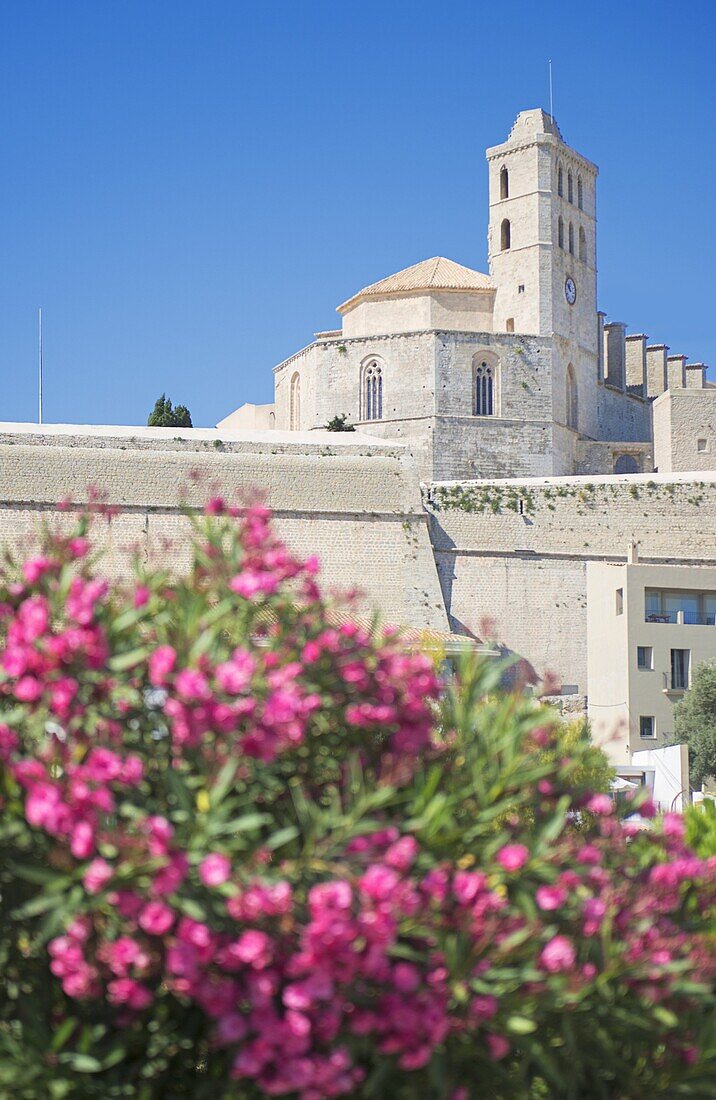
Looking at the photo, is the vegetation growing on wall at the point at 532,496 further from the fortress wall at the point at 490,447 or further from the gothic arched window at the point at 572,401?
the gothic arched window at the point at 572,401

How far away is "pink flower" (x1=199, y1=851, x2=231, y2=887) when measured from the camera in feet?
11.0

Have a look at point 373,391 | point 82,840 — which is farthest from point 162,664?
point 373,391

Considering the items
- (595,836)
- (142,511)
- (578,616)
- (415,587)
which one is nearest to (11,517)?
(142,511)

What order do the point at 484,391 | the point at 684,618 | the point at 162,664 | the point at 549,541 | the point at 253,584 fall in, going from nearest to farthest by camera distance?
the point at 162,664 < the point at 253,584 < the point at 684,618 < the point at 549,541 < the point at 484,391

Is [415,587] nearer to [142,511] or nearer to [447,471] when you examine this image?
[142,511]

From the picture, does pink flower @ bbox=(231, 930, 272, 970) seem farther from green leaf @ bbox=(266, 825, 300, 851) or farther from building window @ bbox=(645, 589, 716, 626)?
building window @ bbox=(645, 589, 716, 626)

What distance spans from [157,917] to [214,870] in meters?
0.18

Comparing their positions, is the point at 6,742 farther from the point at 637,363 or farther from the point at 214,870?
the point at 637,363

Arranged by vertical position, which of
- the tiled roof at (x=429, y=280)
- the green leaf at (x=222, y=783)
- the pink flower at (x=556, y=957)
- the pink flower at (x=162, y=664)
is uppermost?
the tiled roof at (x=429, y=280)

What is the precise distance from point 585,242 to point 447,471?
401 inches

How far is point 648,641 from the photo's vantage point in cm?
2891

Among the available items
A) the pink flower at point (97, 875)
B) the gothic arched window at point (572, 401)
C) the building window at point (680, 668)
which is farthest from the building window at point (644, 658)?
the pink flower at point (97, 875)

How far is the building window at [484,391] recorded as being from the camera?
137 feet

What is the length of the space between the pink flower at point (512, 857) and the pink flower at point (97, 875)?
99cm
